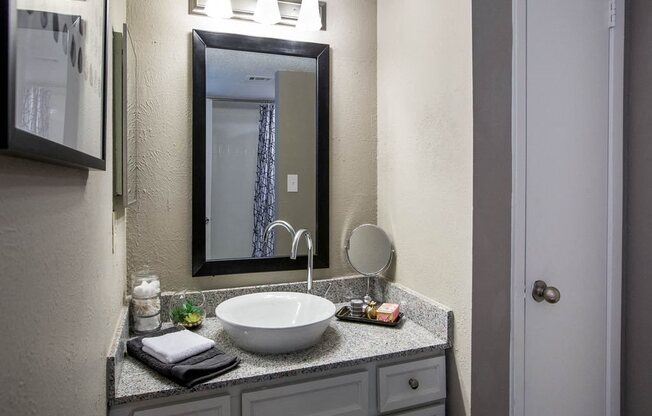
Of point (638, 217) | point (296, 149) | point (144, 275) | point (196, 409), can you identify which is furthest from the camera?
point (296, 149)

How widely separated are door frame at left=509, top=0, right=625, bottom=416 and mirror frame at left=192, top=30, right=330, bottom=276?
2.54ft

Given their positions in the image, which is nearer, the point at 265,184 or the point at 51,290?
the point at 51,290

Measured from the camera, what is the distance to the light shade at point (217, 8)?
158 cm

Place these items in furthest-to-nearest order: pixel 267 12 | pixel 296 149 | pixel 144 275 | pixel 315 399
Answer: pixel 296 149
pixel 267 12
pixel 144 275
pixel 315 399

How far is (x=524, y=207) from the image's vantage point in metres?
1.27

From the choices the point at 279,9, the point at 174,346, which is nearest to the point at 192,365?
the point at 174,346

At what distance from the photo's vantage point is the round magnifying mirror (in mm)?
1712

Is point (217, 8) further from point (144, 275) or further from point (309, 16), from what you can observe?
point (144, 275)

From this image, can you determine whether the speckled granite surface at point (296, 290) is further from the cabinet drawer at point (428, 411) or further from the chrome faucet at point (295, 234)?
the cabinet drawer at point (428, 411)

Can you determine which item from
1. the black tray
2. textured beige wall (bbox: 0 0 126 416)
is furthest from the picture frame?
the black tray

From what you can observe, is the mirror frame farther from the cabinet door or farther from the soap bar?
the cabinet door

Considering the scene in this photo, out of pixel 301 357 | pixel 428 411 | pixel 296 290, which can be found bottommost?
pixel 428 411

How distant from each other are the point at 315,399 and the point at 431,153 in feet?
2.93

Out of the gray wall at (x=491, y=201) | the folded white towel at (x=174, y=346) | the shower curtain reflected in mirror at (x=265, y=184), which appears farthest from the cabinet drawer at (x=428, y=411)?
the shower curtain reflected in mirror at (x=265, y=184)
